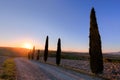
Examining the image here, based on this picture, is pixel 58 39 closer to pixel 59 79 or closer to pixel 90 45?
pixel 90 45

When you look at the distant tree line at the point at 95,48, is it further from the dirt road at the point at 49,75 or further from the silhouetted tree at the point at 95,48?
the dirt road at the point at 49,75

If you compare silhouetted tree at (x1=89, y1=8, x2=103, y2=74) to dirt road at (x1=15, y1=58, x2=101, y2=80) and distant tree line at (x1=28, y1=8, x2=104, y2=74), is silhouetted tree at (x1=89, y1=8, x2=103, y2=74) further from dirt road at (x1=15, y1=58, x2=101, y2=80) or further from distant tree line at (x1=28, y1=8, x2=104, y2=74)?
dirt road at (x1=15, y1=58, x2=101, y2=80)

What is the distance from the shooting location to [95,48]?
27.5 metres

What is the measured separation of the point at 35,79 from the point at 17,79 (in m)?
1.62

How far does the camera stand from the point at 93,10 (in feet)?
98.2

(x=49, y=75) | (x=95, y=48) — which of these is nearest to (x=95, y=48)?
(x=95, y=48)

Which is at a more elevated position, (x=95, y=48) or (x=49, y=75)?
(x=95, y=48)

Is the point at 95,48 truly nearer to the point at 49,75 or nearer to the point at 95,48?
the point at 95,48

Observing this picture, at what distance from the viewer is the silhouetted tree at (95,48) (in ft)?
86.2

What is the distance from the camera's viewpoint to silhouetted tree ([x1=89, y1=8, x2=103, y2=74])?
2626 cm

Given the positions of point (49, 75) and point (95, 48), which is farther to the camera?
point (95, 48)

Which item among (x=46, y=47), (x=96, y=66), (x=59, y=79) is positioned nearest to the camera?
(x=59, y=79)

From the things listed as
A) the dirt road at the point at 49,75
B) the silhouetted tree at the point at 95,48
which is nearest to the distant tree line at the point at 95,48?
the silhouetted tree at the point at 95,48

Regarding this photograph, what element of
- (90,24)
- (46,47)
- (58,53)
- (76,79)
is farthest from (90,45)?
(46,47)
